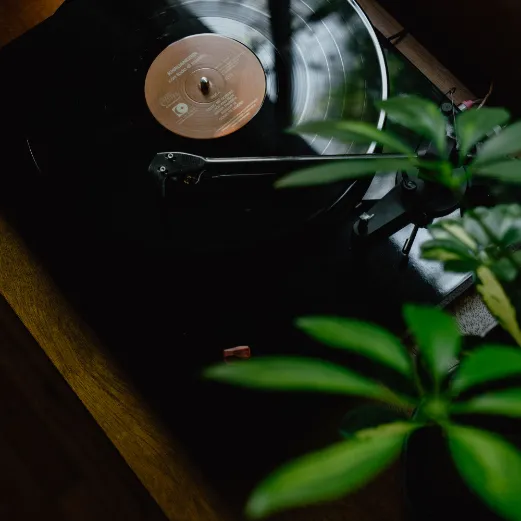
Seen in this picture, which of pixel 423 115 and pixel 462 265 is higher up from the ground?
pixel 423 115

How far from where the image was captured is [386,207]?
790 millimetres

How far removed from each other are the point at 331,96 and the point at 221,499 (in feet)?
1.96

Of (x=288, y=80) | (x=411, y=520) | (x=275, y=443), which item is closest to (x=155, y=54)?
(x=288, y=80)

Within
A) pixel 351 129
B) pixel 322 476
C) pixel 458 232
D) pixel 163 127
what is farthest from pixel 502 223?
pixel 163 127

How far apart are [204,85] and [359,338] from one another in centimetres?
79

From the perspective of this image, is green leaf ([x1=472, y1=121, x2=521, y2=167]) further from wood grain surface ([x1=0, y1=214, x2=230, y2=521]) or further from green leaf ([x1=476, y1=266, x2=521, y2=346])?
wood grain surface ([x1=0, y1=214, x2=230, y2=521])

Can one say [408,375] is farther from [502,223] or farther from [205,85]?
[205,85]

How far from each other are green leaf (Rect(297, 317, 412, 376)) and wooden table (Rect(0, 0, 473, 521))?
59 cm

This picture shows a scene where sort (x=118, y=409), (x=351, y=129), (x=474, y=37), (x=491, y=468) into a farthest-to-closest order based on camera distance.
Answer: (x=474, y=37), (x=118, y=409), (x=351, y=129), (x=491, y=468)

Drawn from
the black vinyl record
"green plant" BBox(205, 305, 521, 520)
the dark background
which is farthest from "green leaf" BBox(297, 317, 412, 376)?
the dark background

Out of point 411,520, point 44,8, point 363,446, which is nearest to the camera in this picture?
point 363,446

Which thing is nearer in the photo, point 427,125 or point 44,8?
point 427,125

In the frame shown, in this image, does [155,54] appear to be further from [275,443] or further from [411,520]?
[411,520]

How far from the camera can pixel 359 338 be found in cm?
25
